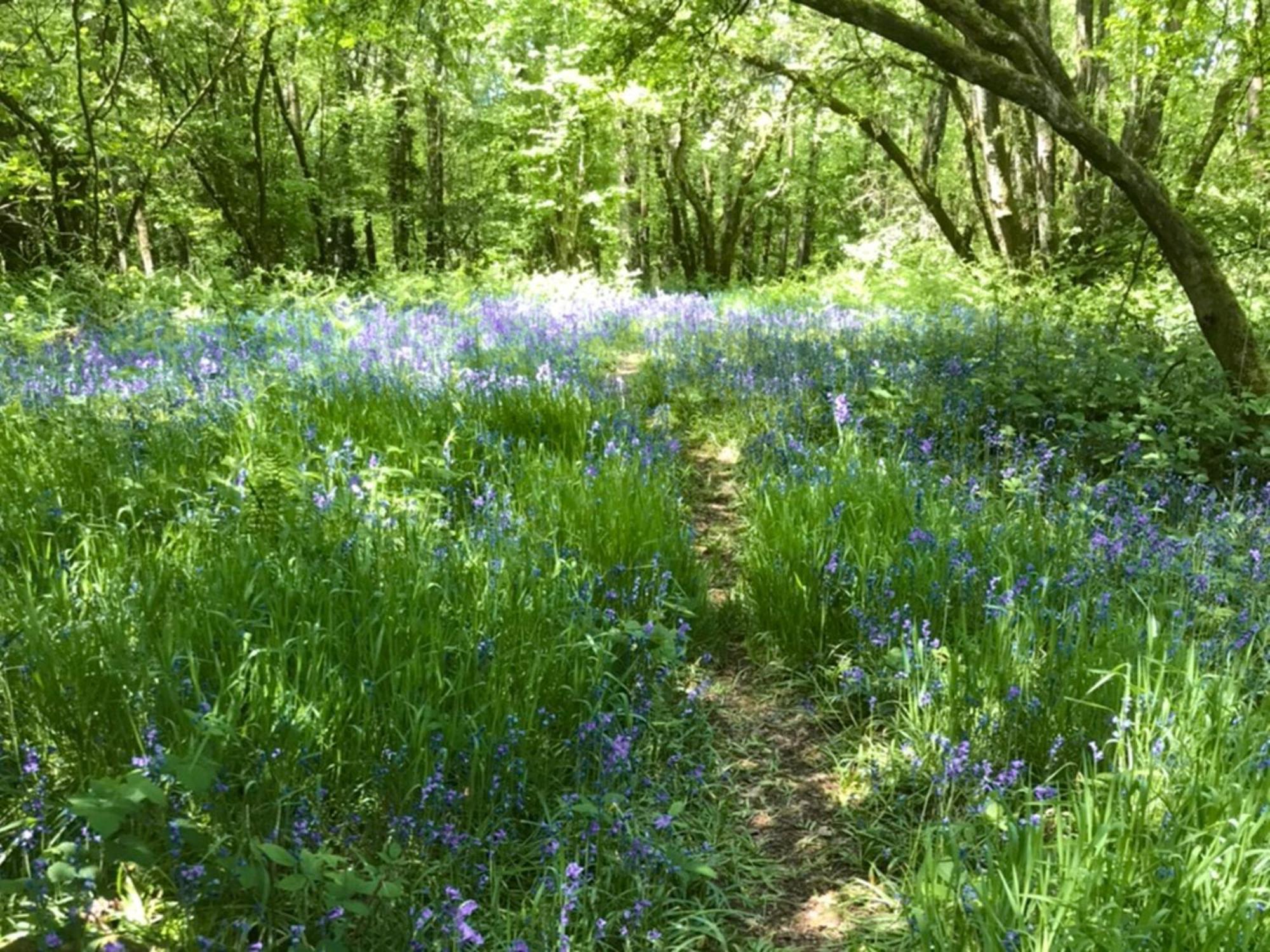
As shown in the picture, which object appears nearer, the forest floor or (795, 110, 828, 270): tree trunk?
the forest floor

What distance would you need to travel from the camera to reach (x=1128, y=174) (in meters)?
5.20

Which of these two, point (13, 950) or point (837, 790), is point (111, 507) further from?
point (837, 790)

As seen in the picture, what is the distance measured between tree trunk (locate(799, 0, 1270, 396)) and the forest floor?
394 centimetres

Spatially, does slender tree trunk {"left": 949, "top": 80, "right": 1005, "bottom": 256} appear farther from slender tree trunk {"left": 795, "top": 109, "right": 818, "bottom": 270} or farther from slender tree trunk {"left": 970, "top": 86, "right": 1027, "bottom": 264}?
slender tree trunk {"left": 795, "top": 109, "right": 818, "bottom": 270}

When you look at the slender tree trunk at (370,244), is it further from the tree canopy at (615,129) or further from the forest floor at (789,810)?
the forest floor at (789,810)

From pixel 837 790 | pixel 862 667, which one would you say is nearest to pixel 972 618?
pixel 862 667

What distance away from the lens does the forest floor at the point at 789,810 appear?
6.80 ft

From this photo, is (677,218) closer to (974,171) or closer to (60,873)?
(974,171)

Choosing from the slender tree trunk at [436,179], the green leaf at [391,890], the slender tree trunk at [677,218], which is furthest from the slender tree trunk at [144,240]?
the green leaf at [391,890]

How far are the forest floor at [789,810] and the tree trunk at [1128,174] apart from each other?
394 centimetres

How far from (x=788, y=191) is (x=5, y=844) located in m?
28.2

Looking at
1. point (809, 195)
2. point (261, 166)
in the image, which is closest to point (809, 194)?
point (809, 195)

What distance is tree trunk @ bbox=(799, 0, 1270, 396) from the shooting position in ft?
17.0

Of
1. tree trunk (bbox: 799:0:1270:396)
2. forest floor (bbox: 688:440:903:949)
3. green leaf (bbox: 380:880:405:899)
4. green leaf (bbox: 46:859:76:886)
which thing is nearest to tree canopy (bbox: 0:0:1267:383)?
tree trunk (bbox: 799:0:1270:396)
